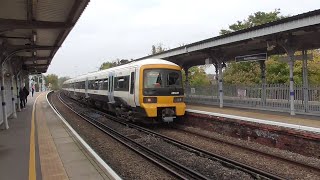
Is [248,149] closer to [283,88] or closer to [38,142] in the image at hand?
[283,88]

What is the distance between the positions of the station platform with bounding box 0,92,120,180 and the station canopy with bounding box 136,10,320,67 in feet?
23.6

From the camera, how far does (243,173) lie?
804 cm

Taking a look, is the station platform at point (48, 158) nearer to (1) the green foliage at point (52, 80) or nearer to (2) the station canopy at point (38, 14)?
(2) the station canopy at point (38, 14)

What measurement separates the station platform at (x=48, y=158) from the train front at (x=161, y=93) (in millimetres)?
3298

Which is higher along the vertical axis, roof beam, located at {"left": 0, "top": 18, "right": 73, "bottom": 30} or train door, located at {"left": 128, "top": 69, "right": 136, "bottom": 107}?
roof beam, located at {"left": 0, "top": 18, "right": 73, "bottom": 30}

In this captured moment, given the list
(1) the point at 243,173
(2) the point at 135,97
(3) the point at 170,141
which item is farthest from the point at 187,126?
(1) the point at 243,173

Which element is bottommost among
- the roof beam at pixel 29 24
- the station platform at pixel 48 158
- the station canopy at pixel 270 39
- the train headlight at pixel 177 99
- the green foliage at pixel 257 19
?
the station platform at pixel 48 158

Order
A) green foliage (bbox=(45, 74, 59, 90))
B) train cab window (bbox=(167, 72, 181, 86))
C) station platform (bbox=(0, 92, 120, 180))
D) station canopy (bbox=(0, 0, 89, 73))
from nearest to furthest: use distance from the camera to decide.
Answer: station platform (bbox=(0, 92, 120, 180)) < station canopy (bbox=(0, 0, 89, 73)) < train cab window (bbox=(167, 72, 181, 86)) < green foliage (bbox=(45, 74, 59, 90))

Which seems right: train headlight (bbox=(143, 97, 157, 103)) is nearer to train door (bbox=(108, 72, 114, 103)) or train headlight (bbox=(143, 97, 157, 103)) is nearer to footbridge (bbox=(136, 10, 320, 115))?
footbridge (bbox=(136, 10, 320, 115))

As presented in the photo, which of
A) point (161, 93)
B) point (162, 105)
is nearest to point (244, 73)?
point (161, 93)

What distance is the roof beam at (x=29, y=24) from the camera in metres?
11.5

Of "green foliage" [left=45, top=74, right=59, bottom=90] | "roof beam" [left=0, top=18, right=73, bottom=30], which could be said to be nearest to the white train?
"roof beam" [left=0, top=18, right=73, bottom=30]

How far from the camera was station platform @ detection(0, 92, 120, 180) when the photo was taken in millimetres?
7150

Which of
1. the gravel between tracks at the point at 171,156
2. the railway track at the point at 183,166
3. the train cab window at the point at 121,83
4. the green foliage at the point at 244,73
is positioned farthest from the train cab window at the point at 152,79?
the green foliage at the point at 244,73
